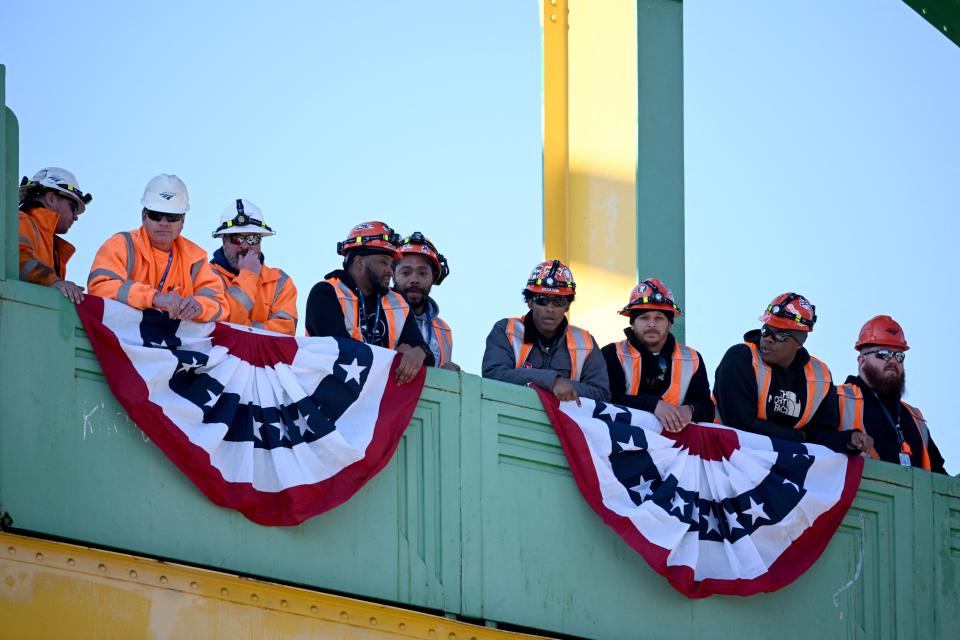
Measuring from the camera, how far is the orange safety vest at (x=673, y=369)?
44.2 ft

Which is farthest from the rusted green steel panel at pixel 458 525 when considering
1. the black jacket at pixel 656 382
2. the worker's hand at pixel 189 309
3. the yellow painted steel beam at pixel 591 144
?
the yellow painted steel beam at pixel 591 144

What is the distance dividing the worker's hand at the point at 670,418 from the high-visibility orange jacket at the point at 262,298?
8.64ft

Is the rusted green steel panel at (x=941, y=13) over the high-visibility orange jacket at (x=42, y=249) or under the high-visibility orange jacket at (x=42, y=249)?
over

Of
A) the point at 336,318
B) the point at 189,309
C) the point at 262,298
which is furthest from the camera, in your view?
the point at 262,298

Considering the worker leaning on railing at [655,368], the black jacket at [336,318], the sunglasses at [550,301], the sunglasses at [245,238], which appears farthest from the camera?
the worker leaning on railing at [655,368]

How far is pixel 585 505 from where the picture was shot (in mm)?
12695

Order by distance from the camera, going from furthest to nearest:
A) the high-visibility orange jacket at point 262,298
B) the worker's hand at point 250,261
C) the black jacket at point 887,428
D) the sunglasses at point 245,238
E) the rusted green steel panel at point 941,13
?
the rusted green steel panel at point 941,13 < the black jacket at point 887,428 < the sunglasses at point 245,238 < the worker's hand at point 250,261 < the high-visibility orange jacket at point 262,298

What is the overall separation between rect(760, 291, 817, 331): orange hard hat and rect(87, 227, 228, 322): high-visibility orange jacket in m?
4.51

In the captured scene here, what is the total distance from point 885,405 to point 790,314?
123 cm

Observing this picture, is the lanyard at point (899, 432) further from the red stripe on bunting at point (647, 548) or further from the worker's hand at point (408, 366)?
the worker's hand at point (408, 366)

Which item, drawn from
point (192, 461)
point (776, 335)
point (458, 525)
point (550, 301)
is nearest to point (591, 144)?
point (776, 335)

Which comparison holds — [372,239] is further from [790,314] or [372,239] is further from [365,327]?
[790,314]

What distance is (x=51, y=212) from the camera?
12.4 meters

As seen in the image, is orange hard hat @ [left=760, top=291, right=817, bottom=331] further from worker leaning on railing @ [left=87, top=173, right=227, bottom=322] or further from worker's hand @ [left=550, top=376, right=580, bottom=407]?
worker leaning on railing @ [left=87, top=173, right=227, bottom=322]
